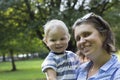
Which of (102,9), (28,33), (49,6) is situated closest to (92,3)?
(102,9)

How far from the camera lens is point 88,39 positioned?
7.25 feet

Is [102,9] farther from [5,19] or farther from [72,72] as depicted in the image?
[72,72]

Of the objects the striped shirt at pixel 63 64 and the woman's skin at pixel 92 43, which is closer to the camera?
the woman's skin at pixel 92 43

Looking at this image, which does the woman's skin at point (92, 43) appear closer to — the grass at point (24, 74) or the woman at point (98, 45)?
the woman at point (98, 45)

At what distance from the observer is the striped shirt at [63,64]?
9.66 ft

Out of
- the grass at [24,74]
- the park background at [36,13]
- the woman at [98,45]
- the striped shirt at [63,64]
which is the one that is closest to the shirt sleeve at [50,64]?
the striped shirt at [63,64]

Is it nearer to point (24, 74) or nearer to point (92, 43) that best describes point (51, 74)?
point (92, 43)

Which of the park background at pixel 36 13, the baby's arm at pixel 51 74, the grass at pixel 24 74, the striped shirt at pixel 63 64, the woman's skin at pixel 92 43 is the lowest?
the grass at pixel 24 74

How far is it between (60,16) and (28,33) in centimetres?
289

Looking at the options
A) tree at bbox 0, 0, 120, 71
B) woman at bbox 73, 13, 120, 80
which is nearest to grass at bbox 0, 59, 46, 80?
tree at bbox 0, 0, 120, 71

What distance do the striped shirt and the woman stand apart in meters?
0.62

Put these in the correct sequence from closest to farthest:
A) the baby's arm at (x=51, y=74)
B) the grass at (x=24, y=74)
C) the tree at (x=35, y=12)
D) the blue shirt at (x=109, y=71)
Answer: the blue shirt at (x=109, y=71), the baby's arm at (x=51, y=74), the tree at (x=35, y=12), the grass at (x=24, y=74)

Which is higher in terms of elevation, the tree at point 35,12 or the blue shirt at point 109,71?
the tree at point 35,12

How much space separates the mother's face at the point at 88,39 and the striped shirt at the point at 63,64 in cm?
69
